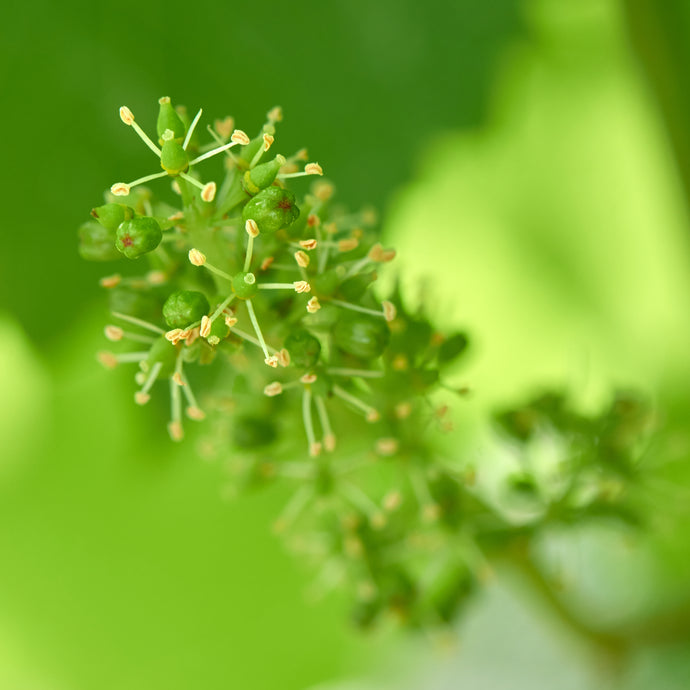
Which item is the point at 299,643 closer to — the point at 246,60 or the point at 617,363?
the point at 617,363

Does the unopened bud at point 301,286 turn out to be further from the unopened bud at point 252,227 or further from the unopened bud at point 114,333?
the unopened bud at point 114,333

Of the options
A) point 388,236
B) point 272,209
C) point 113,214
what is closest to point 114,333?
point 113,214

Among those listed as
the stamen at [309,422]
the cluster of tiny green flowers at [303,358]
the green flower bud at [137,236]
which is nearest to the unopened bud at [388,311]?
the cluster of tiny green flowers at [303,358]

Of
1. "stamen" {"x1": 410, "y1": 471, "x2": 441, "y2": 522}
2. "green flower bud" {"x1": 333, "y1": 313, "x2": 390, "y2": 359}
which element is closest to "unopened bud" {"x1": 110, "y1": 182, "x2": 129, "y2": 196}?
"green flower bud" {"x1": 333, "y1": 313, "x2": 390, "y2": 359}

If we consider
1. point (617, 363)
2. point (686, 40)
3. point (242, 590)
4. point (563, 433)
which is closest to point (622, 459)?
point (563, 433)

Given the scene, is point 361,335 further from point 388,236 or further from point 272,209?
point 388,236

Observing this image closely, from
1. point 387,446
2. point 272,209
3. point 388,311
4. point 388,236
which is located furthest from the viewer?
point 388,236
